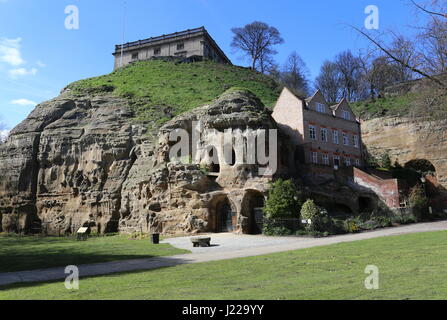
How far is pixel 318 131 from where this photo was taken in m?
47.5

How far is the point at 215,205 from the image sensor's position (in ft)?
127

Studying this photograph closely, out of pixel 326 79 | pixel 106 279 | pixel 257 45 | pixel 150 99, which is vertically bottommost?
pixel 106 279

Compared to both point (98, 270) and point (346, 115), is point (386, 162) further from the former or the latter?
point (98, 270)

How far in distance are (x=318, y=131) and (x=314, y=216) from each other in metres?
19.3

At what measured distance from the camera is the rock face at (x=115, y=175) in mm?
38219


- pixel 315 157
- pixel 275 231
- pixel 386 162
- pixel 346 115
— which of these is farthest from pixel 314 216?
pixel 386 162

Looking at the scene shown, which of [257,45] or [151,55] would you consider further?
[257,45]

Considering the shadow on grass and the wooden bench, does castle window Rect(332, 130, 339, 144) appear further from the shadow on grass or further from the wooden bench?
the shadow on grass

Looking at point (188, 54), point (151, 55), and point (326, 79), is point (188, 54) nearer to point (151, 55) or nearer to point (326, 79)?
point (151, 55)

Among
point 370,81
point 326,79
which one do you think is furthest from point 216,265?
point 326,79

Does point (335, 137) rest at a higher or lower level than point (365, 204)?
higher

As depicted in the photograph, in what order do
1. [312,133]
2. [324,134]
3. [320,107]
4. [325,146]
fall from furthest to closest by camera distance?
[320,107], [324,134], [325,146], [312,133]

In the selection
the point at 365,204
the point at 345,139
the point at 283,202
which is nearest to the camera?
the point at 283,202

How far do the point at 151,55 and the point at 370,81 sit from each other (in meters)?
78.6
